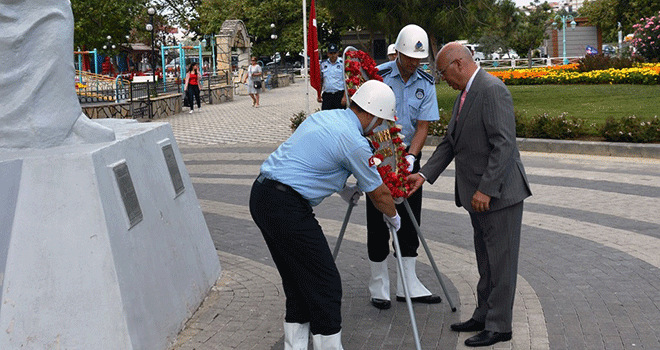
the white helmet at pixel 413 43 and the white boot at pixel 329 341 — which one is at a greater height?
the white helmet at pixel 413 43

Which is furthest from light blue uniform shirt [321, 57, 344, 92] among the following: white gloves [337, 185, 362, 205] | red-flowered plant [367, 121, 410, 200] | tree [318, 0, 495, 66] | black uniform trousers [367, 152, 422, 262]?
white gloves [337, 185, 362, 205]

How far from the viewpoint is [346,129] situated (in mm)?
4301

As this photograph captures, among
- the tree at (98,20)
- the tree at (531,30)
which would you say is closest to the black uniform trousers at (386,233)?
the tree at (531,30)

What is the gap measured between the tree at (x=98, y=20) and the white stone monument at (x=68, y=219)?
49.9 meters

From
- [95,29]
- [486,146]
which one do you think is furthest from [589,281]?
[95,29]

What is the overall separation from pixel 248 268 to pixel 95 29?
5058 centimetres

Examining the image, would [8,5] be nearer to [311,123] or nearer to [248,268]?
[311,123]

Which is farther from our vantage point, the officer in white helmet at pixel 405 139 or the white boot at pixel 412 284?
the white boot at pixel 412 284

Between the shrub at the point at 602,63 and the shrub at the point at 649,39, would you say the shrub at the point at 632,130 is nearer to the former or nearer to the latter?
the shrub at the point at 602,63

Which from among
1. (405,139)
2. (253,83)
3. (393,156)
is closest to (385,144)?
(393,156)

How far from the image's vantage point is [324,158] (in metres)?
4.31

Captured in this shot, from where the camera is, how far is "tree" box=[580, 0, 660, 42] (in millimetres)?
52697

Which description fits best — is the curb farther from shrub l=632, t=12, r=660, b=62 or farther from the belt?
shrub l=632, t=12, r=660, b=62

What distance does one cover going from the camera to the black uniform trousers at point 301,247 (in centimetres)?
436
